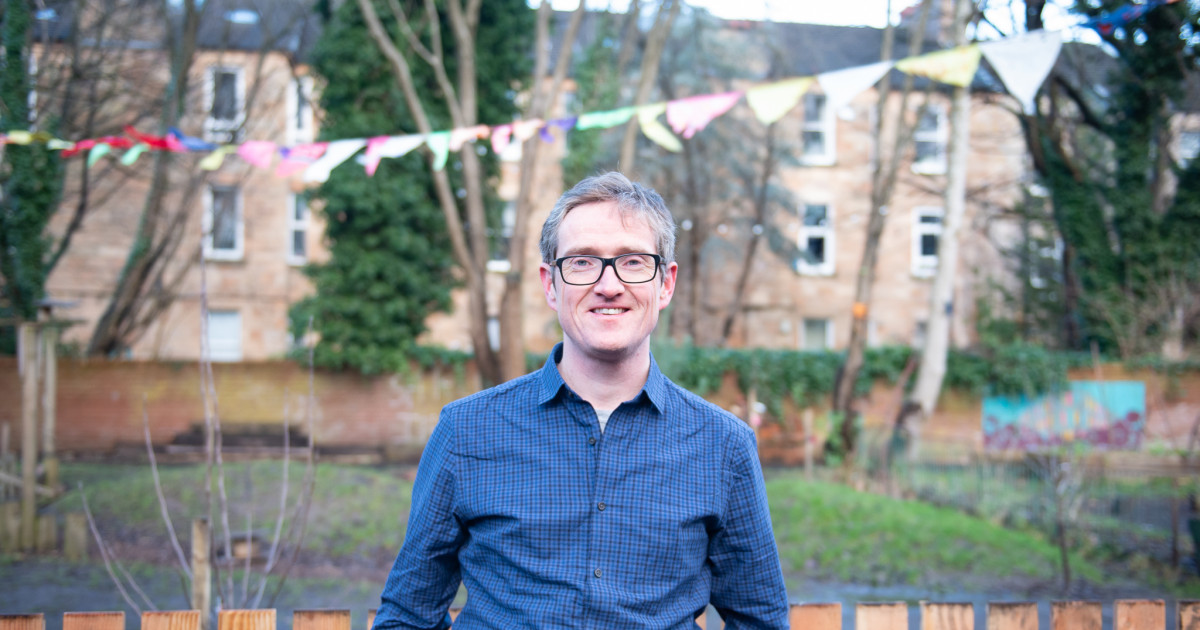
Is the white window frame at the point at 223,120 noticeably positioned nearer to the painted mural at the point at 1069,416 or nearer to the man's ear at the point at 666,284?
the painted mural at the point at 1069,416

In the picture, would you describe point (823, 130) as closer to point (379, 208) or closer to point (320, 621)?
point (379, 208)

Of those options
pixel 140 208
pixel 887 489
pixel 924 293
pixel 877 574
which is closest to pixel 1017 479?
pixel 887 489

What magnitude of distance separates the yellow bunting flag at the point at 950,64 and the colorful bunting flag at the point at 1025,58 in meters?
0.16

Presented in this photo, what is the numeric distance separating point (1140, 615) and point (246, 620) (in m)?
2.66

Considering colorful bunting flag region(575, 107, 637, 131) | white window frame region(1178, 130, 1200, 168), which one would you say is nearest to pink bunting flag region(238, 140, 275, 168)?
colorful bunting flag region(575, 107, 637, 131)

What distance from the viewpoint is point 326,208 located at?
15742mm

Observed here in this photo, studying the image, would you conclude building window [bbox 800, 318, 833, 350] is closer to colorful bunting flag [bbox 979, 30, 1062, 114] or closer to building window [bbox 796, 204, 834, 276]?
building window [bbox 796, 204, 834, 276]

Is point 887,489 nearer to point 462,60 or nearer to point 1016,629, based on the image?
point 462,60

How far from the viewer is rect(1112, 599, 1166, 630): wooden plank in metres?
2.75

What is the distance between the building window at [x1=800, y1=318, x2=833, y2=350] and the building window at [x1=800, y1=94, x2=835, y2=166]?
4.43 metres

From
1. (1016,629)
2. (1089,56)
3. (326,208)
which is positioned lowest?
(1016,629)

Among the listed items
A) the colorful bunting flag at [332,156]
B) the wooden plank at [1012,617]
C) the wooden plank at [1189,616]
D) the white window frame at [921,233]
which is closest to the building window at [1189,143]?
the white window frame at [921,233]

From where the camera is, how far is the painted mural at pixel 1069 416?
14836 mm

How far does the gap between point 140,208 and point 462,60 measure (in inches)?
588
